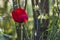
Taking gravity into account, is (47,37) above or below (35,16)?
below

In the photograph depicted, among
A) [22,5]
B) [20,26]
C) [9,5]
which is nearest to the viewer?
[20,26]

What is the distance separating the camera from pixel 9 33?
4.07 ft

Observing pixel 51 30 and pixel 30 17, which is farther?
pixel 30 17

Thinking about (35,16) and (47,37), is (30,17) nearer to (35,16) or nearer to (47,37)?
(35,16)

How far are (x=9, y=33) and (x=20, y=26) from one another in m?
0.23

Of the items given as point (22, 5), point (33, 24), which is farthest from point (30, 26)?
point (22, 5)

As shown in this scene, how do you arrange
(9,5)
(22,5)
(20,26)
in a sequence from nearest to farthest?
1. (20,26)
2. (22,5)
3. (9,5)

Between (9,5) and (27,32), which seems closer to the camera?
(27,32)

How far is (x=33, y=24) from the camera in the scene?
47.0 inches

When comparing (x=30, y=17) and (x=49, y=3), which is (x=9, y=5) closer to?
(x=30, y=17)

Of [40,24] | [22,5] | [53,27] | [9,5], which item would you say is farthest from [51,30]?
[9,5]

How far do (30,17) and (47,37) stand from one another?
0.24 m

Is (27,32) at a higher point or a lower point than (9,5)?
lower

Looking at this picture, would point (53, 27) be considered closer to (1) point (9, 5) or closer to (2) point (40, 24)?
(2) point (40, 24)
